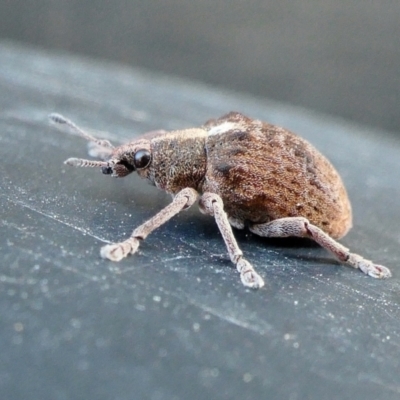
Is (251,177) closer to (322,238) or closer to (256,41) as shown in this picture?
(322,238)

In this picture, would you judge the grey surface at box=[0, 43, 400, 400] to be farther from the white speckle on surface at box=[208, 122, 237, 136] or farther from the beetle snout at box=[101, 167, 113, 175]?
the white speckle on surface at box=[208, 122, 237, 136]

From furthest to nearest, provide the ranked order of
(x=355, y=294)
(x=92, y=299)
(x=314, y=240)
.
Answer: (x=314, y=240)
(x=355, y=294)
(x=92, y=299)

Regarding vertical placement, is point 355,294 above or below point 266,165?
below

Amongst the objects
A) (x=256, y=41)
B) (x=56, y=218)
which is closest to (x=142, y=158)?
(x=56, y=218)

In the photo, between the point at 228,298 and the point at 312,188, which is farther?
the point at 312,188

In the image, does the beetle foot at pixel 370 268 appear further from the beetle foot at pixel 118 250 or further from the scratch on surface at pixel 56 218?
the scratch on surface at pixel 56 218

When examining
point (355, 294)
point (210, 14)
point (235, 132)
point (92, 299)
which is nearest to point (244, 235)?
point (235, 132)

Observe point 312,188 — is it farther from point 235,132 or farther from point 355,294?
point 355,294
